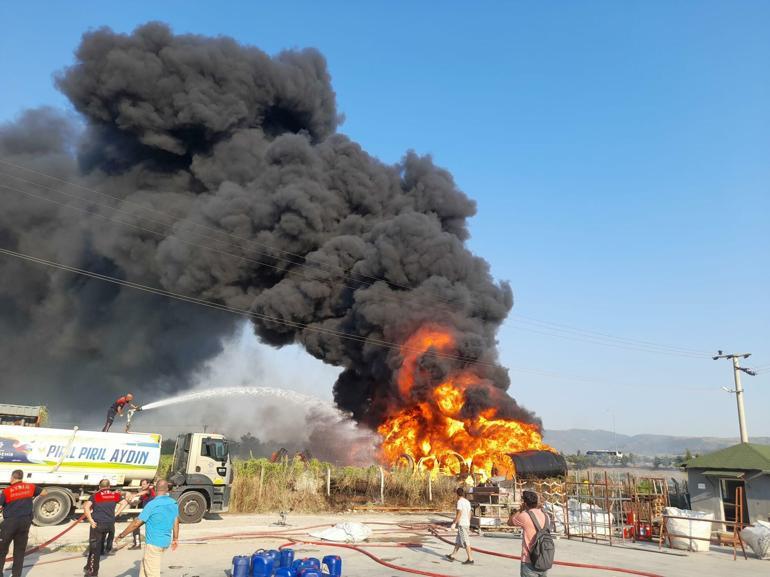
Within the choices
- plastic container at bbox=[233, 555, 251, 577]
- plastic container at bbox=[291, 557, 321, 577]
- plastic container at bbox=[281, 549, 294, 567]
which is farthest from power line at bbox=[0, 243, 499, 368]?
plastic container at bbox=[233, 555, 251, 577]

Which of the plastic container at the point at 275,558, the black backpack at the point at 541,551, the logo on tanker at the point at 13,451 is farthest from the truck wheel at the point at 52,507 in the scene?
the black backpack at the point at 541,551

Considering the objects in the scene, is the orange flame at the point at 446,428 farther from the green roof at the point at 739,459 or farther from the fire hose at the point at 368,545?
the fire hose at the point at 368,545

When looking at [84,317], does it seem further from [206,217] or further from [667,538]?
[667,538]

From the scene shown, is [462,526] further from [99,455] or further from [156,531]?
[99,455]

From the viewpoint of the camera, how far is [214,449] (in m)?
18.9

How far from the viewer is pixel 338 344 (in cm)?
3644

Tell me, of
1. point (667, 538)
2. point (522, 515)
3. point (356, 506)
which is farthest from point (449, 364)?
point (522, 515)

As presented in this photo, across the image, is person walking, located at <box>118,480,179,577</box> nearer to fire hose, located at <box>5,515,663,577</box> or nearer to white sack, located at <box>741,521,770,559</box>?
fire hose, located at <box>5,515,663,577</box>

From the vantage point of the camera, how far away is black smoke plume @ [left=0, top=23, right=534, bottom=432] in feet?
120

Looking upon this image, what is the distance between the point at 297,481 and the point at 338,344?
14.5 metres

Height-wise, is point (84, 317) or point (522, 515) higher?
point (84, 317)

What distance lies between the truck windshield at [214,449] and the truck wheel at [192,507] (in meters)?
1.53

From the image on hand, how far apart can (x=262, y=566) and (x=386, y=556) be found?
4335mm

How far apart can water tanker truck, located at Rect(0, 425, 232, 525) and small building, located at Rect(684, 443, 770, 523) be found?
16030 mm
